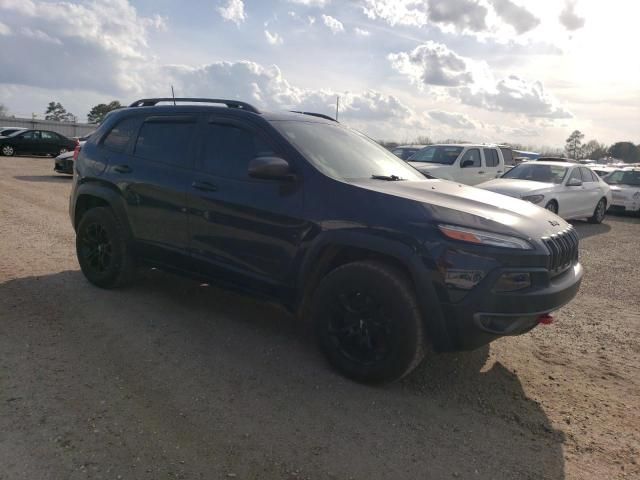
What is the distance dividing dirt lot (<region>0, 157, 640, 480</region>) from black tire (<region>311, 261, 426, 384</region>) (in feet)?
0.68

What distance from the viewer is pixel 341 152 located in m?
4.25

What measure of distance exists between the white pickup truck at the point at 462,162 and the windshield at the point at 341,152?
27.1 ft

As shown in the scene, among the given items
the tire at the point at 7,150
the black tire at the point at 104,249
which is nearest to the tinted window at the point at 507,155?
the black tire at the point at 104,249

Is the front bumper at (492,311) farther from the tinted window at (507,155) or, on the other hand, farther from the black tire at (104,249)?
the tinted window at (507,155)

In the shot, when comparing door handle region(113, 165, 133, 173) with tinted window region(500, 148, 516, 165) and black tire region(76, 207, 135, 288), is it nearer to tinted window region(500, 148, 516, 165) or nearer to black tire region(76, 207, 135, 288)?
black tire region(76, 207, 135, 288)

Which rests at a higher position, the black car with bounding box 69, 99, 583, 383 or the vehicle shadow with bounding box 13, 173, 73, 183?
the black car with bounding box 69, 99, 583, 383

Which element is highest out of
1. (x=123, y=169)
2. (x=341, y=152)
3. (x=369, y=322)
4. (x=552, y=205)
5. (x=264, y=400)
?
(x=341, y=152)

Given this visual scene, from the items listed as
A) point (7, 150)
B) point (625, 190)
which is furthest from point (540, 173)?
point (7, 150)

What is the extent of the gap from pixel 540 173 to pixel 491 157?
3.17m

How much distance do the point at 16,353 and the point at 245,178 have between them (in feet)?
6.92

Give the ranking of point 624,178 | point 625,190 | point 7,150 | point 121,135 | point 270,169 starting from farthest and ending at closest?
1. point 7,150
2. point 624,178
3. point 625,190
4. point 121,135
5. point 270,169

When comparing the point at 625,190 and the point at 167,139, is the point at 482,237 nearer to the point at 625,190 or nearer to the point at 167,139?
the point at 167,139

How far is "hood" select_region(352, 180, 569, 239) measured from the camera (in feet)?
10.7

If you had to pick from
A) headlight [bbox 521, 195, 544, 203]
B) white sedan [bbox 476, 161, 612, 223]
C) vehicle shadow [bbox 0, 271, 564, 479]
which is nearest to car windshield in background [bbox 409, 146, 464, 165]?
white sedan [bbox 476, 161, 612, 223]
